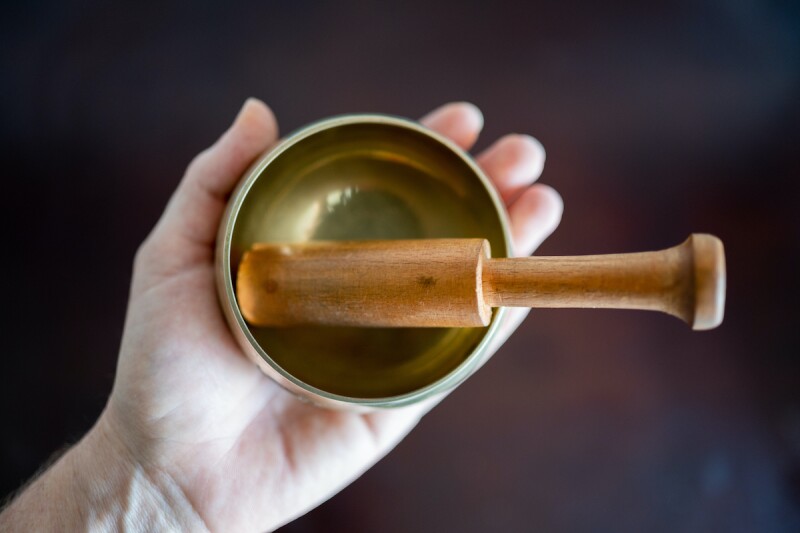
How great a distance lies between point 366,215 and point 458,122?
20cm

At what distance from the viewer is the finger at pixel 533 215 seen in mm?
883

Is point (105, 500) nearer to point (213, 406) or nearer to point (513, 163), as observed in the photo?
point (213, 406)

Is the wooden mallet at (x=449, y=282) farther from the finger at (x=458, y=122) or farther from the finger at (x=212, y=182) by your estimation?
the finger at (x=458, y=122)

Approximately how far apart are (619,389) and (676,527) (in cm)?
19

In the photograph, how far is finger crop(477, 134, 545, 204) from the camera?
89 cm

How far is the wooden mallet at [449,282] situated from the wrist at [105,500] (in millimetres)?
200

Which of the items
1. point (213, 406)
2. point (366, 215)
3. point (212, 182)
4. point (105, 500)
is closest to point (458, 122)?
point (366, 215)

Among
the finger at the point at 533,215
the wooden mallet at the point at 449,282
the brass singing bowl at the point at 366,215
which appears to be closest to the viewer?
the wooden mallet at the point at 449,282

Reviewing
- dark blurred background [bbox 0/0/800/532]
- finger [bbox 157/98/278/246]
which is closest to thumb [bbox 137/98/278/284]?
finger [bbox 157/98/278/246]

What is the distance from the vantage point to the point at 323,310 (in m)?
0.70

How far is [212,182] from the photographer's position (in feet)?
2.68

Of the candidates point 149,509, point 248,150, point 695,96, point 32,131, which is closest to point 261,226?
point 248,150

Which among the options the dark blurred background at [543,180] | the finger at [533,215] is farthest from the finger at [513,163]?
the dark blurred background at [543,180]

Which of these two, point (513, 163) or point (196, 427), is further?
point (513, 163)
